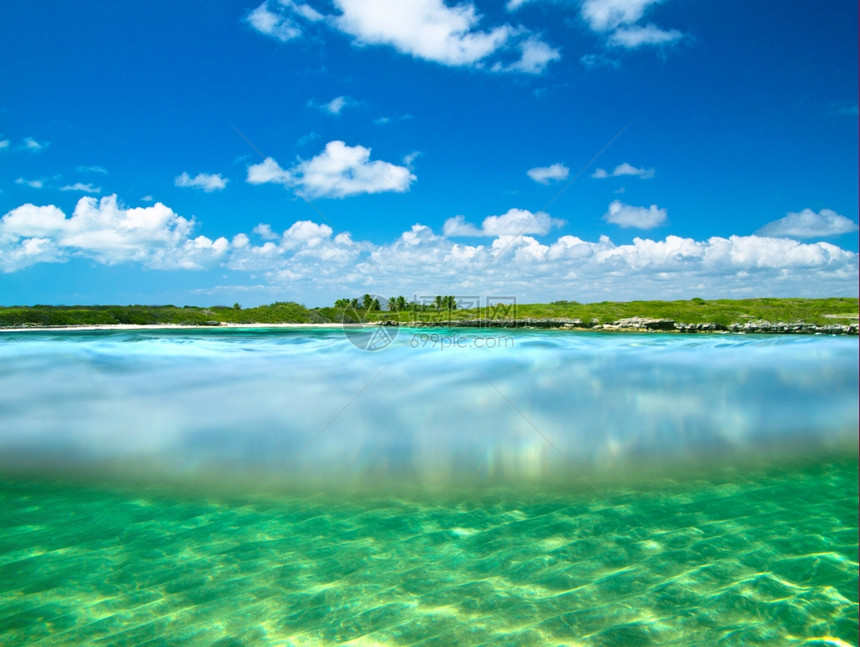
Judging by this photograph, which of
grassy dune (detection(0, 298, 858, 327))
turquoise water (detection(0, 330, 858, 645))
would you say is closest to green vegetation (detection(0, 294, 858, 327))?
grassy dune (detection(0, 298, 858, 327))

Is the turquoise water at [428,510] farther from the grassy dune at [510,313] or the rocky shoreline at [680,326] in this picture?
the grassy dune at [510,313]

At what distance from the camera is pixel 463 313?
44.8 meters

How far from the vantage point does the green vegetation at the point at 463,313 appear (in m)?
23.3

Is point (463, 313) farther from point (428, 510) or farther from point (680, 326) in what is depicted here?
point (428, 510)

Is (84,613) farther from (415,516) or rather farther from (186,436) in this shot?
(186,436)

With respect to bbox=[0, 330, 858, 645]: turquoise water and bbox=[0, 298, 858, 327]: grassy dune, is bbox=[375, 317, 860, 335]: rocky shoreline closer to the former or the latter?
bbox=[0, 298, 858, 327]: grassy dune

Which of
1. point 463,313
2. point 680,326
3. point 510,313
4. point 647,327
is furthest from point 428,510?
point 463,313

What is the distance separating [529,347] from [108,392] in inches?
599

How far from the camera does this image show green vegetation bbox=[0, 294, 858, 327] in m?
23.3

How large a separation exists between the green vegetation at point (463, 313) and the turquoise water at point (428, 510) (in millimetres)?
13148

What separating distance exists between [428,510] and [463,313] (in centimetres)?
3952

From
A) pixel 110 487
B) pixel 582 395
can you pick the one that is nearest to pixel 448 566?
pixel 110 487

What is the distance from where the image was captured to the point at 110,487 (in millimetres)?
6324

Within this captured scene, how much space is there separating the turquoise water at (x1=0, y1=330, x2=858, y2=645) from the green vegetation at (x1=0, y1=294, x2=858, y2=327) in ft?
43.1
